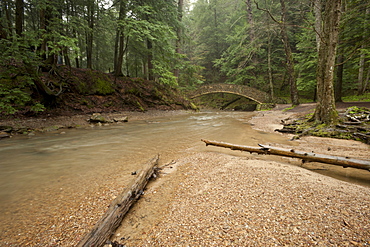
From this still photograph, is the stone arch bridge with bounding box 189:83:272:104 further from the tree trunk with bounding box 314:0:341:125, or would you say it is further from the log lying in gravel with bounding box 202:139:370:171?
the log lying in gravel with bounding box 202:139:370:171

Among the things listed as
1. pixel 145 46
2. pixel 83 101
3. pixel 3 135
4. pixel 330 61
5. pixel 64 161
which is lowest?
pixel 64 161

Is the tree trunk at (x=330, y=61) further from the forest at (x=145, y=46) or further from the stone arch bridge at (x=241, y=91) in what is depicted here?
the stone arch bridge at (x=241, y=91)

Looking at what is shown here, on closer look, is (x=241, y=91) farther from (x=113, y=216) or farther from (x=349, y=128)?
(x=113, y=216)

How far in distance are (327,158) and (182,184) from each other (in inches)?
104

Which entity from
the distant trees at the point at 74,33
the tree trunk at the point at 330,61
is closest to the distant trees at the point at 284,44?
the tree trunk at the point at 330,61

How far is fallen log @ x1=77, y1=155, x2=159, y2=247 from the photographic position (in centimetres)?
146

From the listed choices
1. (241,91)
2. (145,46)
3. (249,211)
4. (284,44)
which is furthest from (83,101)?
(241,91)

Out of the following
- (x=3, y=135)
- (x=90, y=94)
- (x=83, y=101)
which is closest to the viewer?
(x=3, y=135)

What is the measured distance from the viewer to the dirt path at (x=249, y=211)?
1.46 m

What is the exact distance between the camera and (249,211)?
72.4 inches

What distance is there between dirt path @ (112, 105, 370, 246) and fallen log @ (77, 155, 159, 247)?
10 centimetres

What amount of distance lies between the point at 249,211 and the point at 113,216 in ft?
5.05

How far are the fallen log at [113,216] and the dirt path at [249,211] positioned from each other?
103mm

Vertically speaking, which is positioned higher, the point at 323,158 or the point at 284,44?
the point at 284,44
